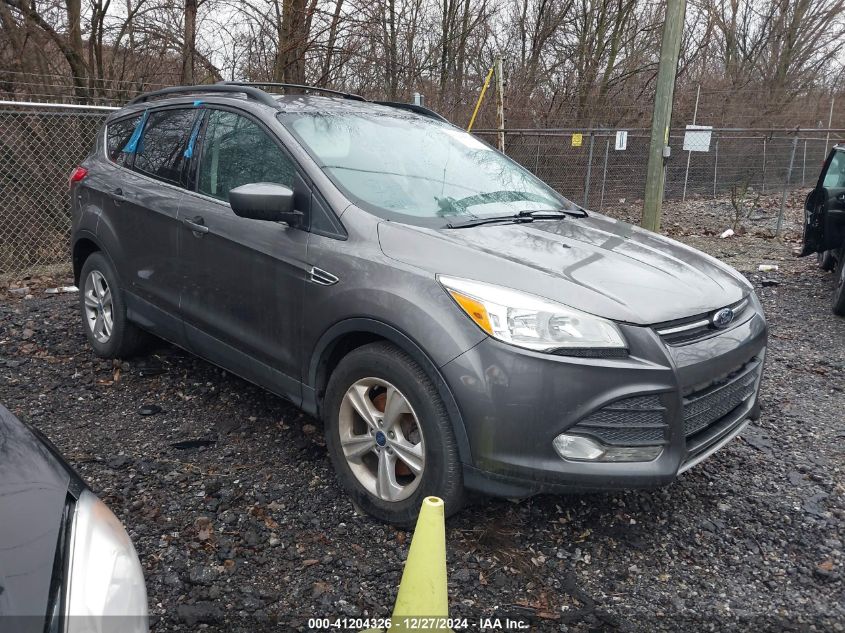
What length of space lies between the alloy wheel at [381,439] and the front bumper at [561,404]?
272mm

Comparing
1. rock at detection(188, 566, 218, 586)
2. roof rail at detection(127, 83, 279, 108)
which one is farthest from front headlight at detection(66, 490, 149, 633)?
roof rail at detection(127, 83, 279, 108)

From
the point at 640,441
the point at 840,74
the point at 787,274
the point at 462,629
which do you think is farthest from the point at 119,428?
the point at 840,74

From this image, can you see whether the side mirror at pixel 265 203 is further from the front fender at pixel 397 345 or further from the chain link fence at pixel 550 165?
the chain link fence at pixel 550 165

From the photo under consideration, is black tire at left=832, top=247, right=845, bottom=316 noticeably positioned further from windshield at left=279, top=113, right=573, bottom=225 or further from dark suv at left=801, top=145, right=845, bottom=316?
windshield at left=279, top=113, right=573, bottom=225

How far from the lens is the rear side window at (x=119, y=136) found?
14.3ft

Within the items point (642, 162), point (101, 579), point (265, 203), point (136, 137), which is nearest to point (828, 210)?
point (265, 203)

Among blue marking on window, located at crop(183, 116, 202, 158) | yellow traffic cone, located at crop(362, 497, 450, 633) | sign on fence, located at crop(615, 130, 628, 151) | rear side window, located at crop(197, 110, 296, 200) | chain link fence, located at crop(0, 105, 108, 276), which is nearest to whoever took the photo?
yellow traffic cone, located at crop(362, 497, 450, 633)

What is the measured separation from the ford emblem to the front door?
1733 mm

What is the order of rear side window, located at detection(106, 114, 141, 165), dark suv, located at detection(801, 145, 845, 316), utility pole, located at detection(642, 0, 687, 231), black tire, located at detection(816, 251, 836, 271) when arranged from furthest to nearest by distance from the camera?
black tire, located at detection(816, 251, 836, 271), utility pole, located at detection(642, 0, 687, 231), dark suv, located at detection(801, 145, 845, 316), rear side window, located at detection(106, 114, 141, 165)

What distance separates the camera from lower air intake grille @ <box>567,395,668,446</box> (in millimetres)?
2322

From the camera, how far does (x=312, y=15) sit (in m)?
10.5

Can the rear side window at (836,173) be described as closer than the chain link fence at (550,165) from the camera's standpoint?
Yes

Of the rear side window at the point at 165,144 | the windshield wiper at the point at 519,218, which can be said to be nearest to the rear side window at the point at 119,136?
the rear side window at the point at 165,144

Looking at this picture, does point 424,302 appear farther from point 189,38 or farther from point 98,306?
point 189,38
